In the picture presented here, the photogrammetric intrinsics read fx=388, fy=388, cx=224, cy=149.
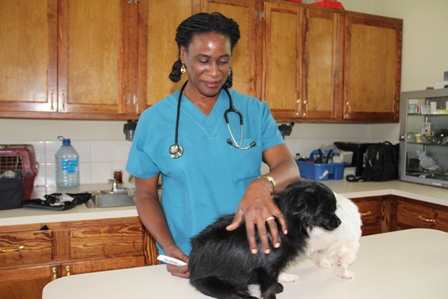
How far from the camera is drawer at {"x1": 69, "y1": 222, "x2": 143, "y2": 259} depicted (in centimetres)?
219

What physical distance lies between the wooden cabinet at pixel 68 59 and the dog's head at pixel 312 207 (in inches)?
74.2

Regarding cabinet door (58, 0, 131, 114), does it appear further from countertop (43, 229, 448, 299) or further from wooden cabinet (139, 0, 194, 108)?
countertop (43, 229, 448, 299)

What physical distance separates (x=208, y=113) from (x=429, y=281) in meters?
0.88

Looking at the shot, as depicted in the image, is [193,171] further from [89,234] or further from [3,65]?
[3,65]

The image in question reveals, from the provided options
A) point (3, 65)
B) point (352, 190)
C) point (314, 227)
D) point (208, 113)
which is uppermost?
point (3, 65)

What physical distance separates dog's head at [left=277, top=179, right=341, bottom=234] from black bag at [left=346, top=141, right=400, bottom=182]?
2.40 m

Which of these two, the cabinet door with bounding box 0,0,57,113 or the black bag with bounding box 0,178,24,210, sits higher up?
the cabinet door with bounding box 0,0,57,113

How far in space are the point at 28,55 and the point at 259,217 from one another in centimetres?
209

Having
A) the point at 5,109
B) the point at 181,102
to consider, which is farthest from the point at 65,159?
the point at 181,102

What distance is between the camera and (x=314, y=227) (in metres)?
0.99

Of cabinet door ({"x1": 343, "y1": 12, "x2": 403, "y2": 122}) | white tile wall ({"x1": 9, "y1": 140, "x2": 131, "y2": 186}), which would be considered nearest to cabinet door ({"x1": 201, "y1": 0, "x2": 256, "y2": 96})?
cabinet door ({"x1": 343, "y1": 12, "x2": 403, "y2": 122})

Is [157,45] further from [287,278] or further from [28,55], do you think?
[287,278]

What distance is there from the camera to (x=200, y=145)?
4.44ft

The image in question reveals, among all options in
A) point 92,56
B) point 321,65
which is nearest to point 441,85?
point 321,65
